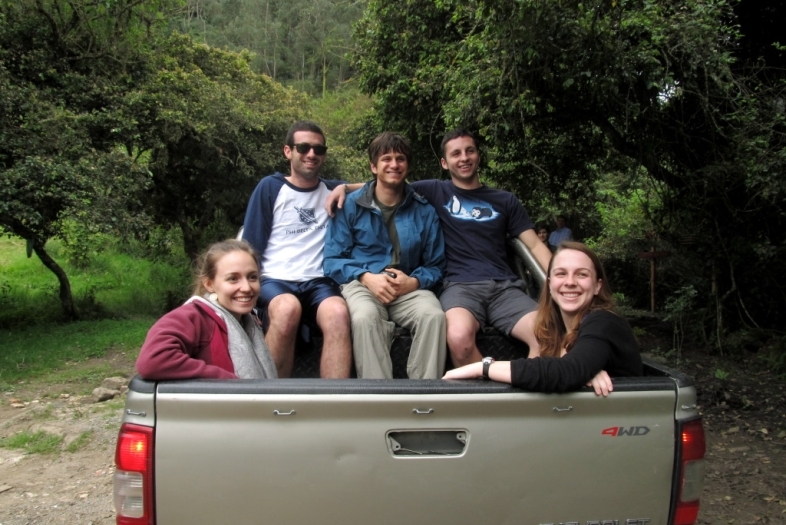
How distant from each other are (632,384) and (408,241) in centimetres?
166

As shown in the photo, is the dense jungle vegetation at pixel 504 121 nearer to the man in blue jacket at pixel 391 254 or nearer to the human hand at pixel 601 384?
the man in blue jacket at pixel 391 254

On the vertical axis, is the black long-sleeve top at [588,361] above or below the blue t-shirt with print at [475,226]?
below

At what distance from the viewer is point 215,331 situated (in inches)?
94.4

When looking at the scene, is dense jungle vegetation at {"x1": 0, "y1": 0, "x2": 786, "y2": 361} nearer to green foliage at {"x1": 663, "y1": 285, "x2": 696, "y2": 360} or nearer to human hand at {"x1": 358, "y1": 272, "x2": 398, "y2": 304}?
green foliage at {"x1": 663, "y1": 285, "x2": 696, "y2": 360}

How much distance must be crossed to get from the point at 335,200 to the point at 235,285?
1132mm

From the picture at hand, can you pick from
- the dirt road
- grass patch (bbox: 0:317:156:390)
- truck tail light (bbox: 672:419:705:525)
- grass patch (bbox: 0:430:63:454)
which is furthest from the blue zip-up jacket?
grass patch (bbox: 0:317:156:390)

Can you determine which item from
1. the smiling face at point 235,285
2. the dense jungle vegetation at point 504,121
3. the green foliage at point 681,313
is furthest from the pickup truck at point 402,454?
the green foliage at point 681,313

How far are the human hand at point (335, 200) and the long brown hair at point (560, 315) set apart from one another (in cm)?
131

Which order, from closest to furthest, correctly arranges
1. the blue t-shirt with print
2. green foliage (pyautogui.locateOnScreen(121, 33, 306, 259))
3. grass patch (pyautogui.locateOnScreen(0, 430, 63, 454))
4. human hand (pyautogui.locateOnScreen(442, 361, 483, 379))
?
human hand (pyautogui.locateOnScreen(442, 361, 483, 379)) < the blue t-shirt with print < grass patch (pyautogui.locateOnScreen(0, 430, 63, 454)) < green foliage (pyautogui.locateOnScreen(121, 33, 306, 259))

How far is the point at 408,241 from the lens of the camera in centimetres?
348

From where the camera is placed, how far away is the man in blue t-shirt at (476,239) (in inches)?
132

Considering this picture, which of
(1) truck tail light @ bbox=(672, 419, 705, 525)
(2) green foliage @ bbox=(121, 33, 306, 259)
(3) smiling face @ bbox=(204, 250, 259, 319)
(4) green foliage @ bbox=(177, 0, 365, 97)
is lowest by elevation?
(1) truck tail light @ bbox=(672, 419, 705, 525)

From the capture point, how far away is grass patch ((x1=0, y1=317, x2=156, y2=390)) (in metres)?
8.65

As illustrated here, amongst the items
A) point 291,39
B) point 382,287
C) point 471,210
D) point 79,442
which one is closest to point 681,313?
point 471,210
